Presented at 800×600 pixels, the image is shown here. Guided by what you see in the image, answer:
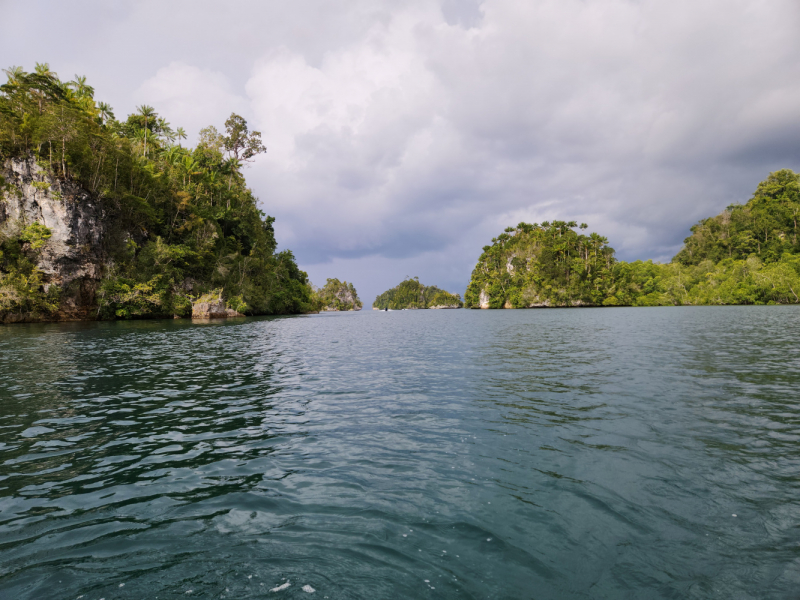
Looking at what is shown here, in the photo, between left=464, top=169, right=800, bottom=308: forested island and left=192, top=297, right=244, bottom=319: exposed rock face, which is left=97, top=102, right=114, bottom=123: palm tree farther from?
left=464, top=169, right=800, bottom=308: forested island

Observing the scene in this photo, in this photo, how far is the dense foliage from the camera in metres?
44.5

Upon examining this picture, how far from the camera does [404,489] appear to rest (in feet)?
18.4

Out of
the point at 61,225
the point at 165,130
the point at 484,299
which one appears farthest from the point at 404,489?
the point at 484,299

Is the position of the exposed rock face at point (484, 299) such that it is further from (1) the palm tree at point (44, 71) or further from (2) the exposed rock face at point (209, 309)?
(1) the palm tree at point (44, 71)

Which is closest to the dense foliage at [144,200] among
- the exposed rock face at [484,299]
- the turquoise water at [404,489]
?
the turquoise water at [404,489]

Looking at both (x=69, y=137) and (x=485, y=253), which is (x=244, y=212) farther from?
(x=485, y=253)

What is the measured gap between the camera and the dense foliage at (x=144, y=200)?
44531mm

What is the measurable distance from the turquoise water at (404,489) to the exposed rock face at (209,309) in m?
50.1

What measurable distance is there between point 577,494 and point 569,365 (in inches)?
452

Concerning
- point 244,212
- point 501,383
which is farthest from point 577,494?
point 244,212

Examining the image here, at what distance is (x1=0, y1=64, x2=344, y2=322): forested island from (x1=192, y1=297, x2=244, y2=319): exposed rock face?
1.04ft

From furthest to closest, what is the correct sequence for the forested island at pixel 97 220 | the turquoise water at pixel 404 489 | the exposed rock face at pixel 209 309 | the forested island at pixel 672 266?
the forested island at pixel 672 266 → the exposed rock face at pixel 209 309 → the forested island at pixel 97 220 → the turquoise water at pixel 404 489

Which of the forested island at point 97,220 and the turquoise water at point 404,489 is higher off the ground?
the forested island at point 97,220

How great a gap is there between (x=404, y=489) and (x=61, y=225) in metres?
58.4
